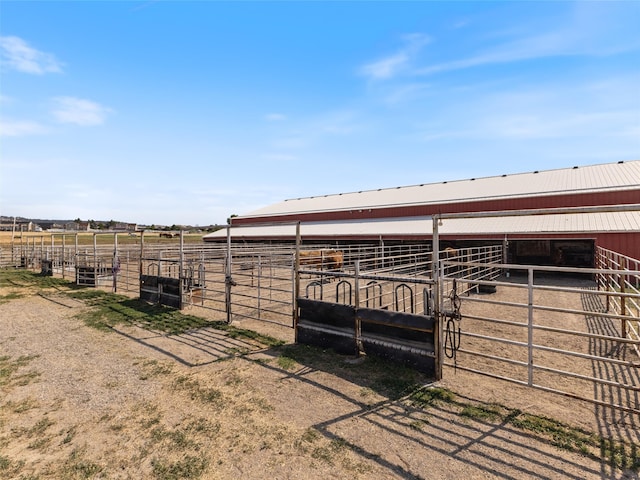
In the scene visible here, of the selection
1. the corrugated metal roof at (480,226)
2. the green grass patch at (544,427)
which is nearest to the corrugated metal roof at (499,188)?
the corrugated metal roof at (480,226)

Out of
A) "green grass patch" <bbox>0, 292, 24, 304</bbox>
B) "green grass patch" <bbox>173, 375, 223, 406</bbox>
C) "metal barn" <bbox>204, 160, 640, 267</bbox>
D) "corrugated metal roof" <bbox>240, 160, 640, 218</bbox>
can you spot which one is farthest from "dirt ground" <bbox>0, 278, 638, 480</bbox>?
"corrugated metal roof" <bbox>240, 160, 640, 218</bbox>

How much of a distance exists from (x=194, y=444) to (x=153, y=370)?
Result: 2675mm

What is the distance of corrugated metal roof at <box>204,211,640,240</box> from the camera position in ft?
57.3

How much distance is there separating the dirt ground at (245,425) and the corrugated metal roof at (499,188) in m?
24.0

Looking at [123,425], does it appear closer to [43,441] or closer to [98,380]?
[43,441]

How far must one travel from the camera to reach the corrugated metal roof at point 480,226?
17477 mm

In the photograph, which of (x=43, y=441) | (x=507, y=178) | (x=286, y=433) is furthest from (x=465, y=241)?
(x=43, y=441)

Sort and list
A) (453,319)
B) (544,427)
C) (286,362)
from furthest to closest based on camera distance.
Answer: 1. (286,362)
2. (453,319)
3. (544,427)

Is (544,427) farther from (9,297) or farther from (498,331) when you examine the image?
(9,297)

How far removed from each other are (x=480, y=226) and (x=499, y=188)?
922 cm

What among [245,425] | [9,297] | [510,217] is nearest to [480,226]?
[510,217]

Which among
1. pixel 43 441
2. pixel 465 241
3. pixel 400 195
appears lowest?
pixel 43 441

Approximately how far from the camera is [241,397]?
5.02m

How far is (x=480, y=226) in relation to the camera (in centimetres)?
2127
